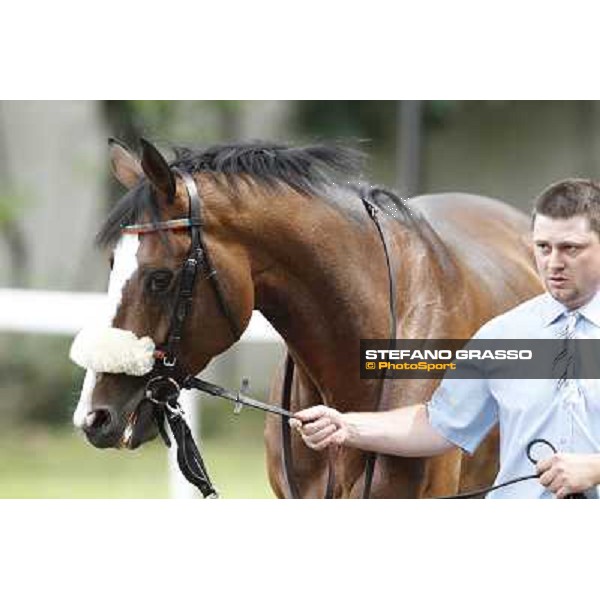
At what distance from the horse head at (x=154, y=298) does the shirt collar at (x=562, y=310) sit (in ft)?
2.08

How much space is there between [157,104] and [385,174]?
105cm

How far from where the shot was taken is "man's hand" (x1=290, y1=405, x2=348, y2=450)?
9.46 feet

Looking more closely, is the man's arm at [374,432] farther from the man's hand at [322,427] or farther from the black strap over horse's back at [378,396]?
the black strap over horse's back at [378,396]

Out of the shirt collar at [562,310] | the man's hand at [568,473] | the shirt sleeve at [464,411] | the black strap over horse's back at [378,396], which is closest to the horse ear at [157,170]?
the black strap over horse's back at [378,396]

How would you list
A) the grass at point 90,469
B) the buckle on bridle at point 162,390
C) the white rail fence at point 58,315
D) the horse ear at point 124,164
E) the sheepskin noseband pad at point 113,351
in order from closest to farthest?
1. the sheepskin noseband pad at point 113,351
2. the buckle on bridle at point 162,390
3. the horse ear at point 124,164
4. the grass at point 90,469
5. the white rail fence at point 58,315

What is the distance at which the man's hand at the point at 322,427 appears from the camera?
2883mm

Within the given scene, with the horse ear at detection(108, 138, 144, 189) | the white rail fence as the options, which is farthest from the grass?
the horse ear at detection(108, 138, 144, 189)

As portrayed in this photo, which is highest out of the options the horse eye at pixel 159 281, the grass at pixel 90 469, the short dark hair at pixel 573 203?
the short dark hair at pixel 573 203

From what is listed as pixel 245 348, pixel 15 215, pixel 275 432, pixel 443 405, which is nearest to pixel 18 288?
pixel 15 215

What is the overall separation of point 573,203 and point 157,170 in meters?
0.85

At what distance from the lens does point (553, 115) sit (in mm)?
3602

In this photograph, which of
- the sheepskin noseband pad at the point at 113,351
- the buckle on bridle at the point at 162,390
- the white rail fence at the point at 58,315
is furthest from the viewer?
the white rail fence at the point at 58,315

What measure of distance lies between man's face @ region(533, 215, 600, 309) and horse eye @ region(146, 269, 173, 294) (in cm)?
76

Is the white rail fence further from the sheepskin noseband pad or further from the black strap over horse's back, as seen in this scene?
the sheepskin noseband pad
